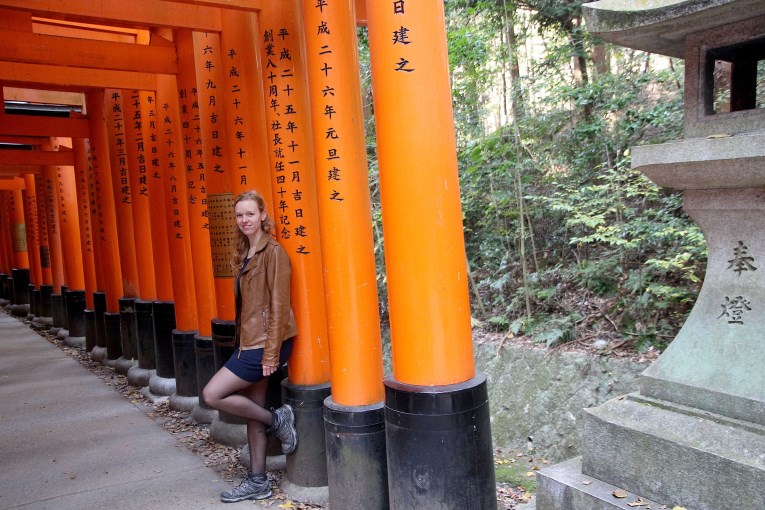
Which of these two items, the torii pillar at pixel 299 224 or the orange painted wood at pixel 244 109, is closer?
the torii pillar at pixel 299 224

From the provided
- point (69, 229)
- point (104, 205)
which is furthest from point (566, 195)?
point (69, 229)

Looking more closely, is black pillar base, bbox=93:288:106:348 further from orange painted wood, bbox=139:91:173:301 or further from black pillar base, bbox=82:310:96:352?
orange painted wood, bbox=139:91:173:301

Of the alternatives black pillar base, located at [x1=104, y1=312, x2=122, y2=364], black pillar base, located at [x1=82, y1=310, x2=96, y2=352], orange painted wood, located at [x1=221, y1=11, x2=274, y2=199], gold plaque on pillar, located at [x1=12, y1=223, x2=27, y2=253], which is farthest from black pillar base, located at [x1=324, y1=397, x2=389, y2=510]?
gold plaque on pillar, located at [x1=12, y1=223, x2=27, y2=253]

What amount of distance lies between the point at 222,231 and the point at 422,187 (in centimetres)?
243

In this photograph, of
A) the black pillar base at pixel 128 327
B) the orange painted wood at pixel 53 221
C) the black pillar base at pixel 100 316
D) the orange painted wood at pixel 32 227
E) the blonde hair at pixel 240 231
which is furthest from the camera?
the orange painted wood at pixel 32 227

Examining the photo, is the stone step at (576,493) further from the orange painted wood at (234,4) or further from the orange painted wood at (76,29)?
the orange painted wood at (76,29)

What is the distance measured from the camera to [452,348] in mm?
2959

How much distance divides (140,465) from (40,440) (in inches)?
56.2

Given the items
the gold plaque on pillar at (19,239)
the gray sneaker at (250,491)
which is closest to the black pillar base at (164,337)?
the gray sneaker at (250,491)

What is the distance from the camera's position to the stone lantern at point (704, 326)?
283cm

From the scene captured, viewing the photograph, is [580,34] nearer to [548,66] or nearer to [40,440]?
[548,66]

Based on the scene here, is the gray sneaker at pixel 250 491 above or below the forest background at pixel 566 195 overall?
below

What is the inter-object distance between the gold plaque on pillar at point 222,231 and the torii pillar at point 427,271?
7.26 feet

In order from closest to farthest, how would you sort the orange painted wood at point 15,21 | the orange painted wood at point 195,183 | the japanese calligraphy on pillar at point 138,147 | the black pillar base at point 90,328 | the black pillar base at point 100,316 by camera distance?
1. the orange painted wood at point 15,21
2. the orange painted wood at point 195,183
3. the japanese calligraphy on pillar at point 138,147
4. the black pillar base at point 100,316
5. the black pillar base at point 90,328
